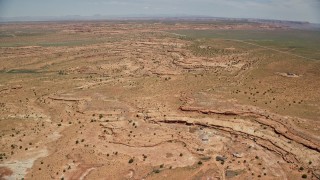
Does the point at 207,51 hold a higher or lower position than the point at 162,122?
higher

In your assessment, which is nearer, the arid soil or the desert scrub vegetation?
the arid soil

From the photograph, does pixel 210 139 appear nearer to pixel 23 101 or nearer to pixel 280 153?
pixel 280 153

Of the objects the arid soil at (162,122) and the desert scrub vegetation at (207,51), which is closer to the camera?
the arid soil at (162,122)

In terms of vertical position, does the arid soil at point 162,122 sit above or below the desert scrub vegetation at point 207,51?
below

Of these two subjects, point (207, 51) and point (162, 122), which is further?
point (207, 51)

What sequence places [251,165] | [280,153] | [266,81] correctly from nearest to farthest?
1. [251,165]
2. [280,153]
3. [266,81]

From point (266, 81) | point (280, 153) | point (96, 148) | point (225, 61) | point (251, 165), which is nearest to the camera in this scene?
point (251, 165)

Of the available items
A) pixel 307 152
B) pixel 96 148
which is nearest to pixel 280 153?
pixel 307 152

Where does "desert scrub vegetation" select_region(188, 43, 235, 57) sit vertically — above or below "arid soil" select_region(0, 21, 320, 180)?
above
